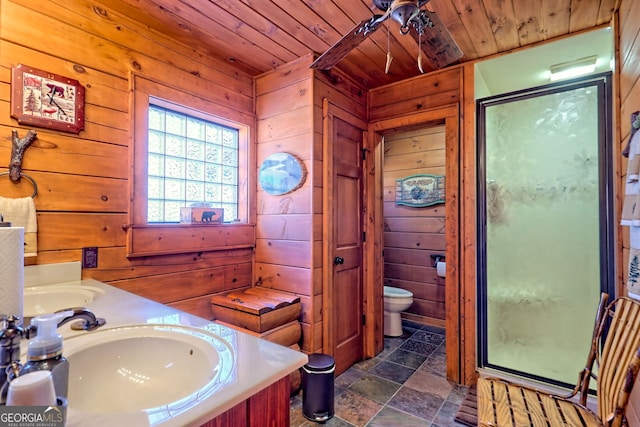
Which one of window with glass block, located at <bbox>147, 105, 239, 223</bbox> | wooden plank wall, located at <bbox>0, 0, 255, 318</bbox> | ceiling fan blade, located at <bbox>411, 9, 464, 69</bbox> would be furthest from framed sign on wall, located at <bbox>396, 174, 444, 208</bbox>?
wooden plank wall, located at <bbox>0, 0, 255, 318</bbox>

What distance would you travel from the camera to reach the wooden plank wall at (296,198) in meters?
2.35

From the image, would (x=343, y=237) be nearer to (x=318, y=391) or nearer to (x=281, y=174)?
(x=281, y=174)

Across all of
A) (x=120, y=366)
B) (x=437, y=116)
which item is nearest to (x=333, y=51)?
(x=437, y=116)

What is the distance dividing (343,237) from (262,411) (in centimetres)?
199

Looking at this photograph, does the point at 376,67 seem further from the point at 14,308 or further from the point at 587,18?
the point at 14,308

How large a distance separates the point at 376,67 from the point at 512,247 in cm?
175

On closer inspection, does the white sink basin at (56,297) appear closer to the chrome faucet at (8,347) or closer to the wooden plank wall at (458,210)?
the chrome faucet at (8,347)

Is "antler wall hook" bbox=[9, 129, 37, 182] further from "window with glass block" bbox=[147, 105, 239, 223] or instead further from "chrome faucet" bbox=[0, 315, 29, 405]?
"chrome faucet" bbox=[0, 315, 29, 405]

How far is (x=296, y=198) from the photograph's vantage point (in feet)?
7.98

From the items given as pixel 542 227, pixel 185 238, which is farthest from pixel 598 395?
pixel 185 238

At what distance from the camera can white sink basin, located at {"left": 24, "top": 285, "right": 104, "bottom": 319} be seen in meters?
1.35

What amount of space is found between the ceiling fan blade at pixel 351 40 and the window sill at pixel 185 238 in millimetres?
1324

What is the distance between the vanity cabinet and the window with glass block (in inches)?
64.3

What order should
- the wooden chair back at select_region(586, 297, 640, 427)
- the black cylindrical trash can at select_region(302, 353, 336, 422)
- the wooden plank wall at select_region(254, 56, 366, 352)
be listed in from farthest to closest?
the wooden plank wall at select_region(254, 56, 366, 352) → the black cylindrical trash can at select_region(302, 353, 336, 422) → the wooden chair back at select_region(586, 297, 640, 427)
